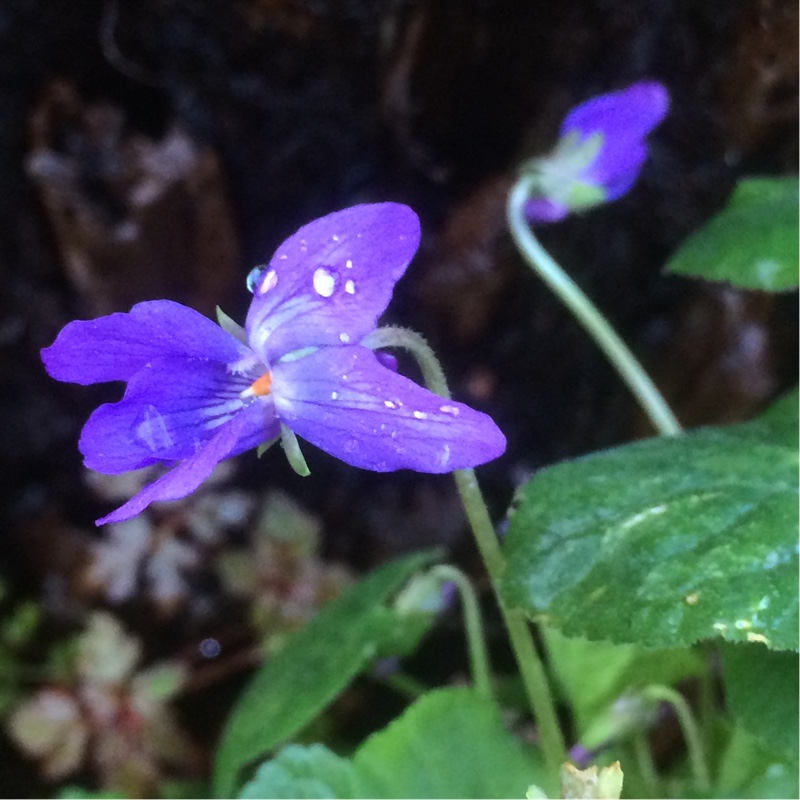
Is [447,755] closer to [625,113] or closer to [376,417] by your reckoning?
[376,417]

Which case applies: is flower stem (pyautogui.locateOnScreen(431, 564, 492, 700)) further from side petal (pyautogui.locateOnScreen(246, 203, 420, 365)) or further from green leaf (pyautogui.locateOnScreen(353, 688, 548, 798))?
side petal (pyautogui.locateOnScreen(246, 203, 420, 365))

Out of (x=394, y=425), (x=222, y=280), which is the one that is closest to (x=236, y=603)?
(x=222, y=280)

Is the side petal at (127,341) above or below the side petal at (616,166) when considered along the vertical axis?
above

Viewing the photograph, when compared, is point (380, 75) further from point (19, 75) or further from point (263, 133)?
point (19, 75)

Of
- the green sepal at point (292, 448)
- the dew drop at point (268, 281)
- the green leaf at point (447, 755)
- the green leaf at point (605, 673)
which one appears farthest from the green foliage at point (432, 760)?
the dew drop at point (268, 281)

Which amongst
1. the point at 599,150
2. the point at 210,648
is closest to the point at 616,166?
the point at 599,150

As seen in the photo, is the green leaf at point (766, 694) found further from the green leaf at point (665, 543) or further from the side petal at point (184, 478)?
the side petal at point (184, 478)
